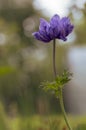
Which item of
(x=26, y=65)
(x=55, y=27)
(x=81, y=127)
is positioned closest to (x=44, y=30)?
(x=55, y=27)

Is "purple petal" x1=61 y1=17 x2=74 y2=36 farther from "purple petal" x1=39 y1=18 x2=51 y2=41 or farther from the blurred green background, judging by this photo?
the blurred green background

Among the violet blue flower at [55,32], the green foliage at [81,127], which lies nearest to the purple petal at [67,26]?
the violet blue flower at [55,32]

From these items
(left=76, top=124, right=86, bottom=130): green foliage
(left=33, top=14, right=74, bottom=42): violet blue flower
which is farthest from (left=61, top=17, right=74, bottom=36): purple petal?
(left=76, top=124, right=86, bottom=130): green foliage

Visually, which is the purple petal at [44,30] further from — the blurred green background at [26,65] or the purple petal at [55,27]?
the blurred green background at [26,65]

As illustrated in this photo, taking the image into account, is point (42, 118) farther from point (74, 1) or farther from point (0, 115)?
point (74, 1)

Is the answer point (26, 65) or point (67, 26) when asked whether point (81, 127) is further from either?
point (26, 65)

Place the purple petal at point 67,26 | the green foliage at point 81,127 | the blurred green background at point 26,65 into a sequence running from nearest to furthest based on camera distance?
the purple petal at point 67,26 → the green foliage at point 81,127 → the blurred green background at point 26,65

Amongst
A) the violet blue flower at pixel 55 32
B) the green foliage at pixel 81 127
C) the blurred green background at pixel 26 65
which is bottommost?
the green foliage at pixel 81 127

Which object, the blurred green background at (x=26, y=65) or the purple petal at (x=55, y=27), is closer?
the purple petal at (x=55, y=27)
